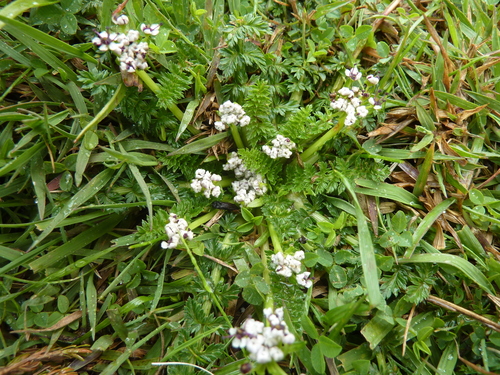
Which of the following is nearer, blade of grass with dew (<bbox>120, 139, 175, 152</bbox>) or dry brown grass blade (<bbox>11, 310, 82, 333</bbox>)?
dry brown grass blade (<bbox>11, 310, 82, 333</bbox>)

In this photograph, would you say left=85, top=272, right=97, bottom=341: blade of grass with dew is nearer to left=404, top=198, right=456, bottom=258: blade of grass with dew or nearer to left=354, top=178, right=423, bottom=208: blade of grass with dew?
left=354, top=178, right=423, bottom=208: blade of grass with dew

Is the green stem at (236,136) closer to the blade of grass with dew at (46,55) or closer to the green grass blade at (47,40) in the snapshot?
the green grass blade at (47,40)

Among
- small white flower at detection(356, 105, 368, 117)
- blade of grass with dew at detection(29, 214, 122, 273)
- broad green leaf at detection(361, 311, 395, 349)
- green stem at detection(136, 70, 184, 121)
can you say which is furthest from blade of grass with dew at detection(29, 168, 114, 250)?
broad green leaf at detection(361, 311, 395, 349)

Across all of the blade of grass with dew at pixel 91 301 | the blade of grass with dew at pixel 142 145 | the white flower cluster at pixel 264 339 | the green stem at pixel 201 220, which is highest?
the blade of grass with dew at pixel 142 145

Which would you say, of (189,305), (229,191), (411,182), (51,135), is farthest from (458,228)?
(51,135)

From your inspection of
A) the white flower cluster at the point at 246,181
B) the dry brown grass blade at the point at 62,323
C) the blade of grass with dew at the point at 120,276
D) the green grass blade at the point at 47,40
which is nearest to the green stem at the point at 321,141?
the white flower cluster at the point at 246,181

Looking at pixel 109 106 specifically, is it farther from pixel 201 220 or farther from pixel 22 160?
pixel 201 220

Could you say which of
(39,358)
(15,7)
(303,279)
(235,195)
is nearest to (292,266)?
(303,279)
